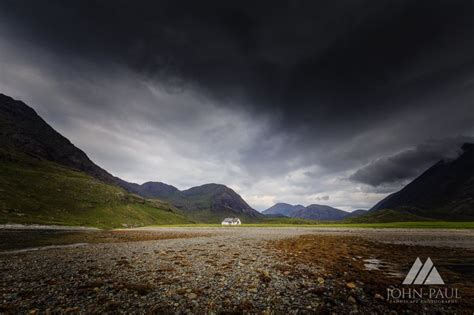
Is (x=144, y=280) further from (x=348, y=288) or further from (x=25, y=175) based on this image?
(x=25, y=175)

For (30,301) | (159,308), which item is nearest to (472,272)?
(159,308)
